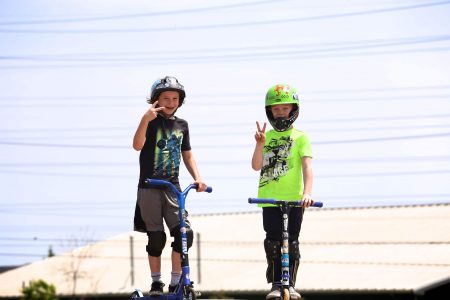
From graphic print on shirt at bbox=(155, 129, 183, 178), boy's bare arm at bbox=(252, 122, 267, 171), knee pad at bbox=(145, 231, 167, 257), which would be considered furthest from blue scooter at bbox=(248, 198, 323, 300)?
knee pad at bbox=(145, 231, 167, 257)

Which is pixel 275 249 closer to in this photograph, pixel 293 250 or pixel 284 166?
pixel 293 250

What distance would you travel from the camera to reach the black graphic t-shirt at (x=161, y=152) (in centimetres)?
→ 1496

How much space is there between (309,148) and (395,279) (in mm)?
35617

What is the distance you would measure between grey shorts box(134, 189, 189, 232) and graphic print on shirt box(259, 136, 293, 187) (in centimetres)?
123

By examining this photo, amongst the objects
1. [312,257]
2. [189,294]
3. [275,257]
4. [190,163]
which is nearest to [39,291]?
[312,257]

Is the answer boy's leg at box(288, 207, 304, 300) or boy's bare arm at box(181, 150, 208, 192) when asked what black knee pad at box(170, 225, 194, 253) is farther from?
boy's leg at box(288, 207, 304, 300)

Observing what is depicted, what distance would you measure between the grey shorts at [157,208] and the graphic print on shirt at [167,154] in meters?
0.27

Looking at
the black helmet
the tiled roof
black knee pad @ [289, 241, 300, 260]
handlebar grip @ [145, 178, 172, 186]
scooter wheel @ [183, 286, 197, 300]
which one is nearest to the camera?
scooter wheel @ [183, 286, 197, 300]

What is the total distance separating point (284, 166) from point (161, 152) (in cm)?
164

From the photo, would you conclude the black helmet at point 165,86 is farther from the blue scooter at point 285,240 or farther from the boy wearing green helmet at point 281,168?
the blue scooter at point 285,240

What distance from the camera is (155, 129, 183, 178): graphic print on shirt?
1496 cm

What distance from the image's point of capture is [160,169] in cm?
1495

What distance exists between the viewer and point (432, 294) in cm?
4859

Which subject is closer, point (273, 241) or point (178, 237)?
point (178, 237)
